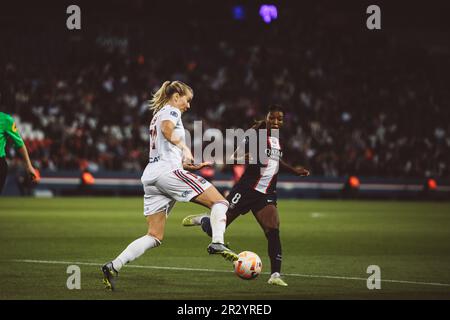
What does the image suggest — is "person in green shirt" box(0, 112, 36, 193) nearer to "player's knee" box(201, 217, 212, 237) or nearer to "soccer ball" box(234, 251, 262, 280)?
"player's knee" box(201, 217, 212, 237)

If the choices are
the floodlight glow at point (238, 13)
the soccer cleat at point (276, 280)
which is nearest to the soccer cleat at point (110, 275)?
the soccer cleat at point (276, 280)

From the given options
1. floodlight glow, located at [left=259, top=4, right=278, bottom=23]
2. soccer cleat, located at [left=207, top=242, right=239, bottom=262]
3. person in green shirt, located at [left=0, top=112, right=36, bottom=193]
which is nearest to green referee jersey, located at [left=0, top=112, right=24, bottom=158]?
person in green shirt, located at [left=0, top=112, right=36, bottom=193]

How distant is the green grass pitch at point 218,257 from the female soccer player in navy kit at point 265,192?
74 cm

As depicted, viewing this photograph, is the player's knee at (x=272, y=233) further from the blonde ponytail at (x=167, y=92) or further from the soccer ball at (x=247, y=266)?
the blonde ponytail at (x=167, y=92)

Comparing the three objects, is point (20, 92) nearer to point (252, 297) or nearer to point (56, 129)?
point (56, 129)

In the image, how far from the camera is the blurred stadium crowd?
122 ft

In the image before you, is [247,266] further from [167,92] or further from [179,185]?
[167,92]

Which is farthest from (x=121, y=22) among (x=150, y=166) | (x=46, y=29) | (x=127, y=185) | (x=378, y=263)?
(x=150, y=166)

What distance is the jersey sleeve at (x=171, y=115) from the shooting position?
10.5m

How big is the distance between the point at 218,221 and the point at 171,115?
4.47ft

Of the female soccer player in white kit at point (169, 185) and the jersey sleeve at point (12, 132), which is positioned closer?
the female soccer player in white kit at point (169, 185)

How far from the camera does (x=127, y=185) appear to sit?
122 feet

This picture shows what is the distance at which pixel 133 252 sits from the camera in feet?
34.6

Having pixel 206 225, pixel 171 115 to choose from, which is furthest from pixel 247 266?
pixel 171 115
